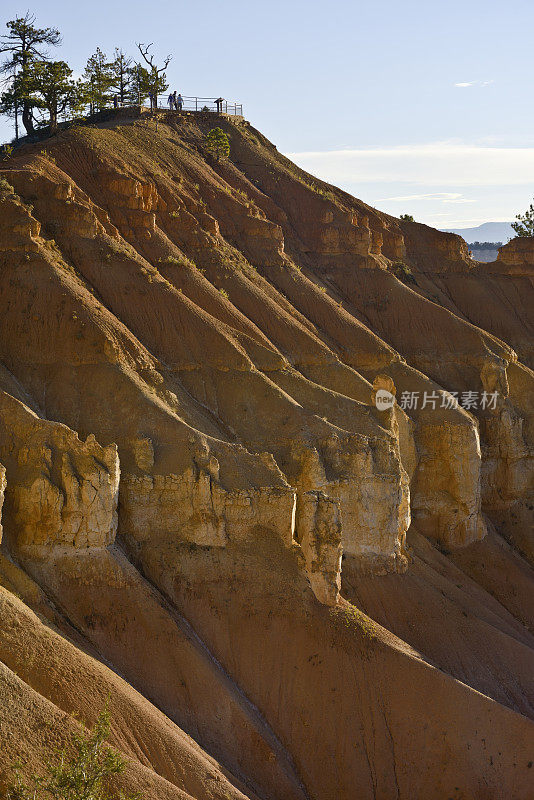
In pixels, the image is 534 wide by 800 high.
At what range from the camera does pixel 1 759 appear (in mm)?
25609

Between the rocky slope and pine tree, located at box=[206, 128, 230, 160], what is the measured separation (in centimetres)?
842

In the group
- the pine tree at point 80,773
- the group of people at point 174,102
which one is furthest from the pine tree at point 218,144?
the pine tree at point 80,773

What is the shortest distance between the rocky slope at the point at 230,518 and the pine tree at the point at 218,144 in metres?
8.42

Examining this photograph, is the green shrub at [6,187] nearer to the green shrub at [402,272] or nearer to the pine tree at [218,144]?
the pine tree at [218,144]

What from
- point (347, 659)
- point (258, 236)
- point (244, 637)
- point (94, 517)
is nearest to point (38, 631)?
point (94, 517)

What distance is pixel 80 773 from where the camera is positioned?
2594 centimetres

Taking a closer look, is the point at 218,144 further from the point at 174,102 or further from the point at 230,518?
the point at 230,518

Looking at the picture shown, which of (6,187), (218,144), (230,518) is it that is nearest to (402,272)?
(218,144)

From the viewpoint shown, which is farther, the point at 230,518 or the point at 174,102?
the point at 174,102

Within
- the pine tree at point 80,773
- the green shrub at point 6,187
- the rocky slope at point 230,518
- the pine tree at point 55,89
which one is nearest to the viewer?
the pine tree at point 80,773

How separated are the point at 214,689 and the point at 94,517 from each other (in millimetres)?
7141

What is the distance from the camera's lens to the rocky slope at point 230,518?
3388 centimetres

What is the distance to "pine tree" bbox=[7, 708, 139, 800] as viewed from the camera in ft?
83.2

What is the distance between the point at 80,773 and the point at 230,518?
13.4m
